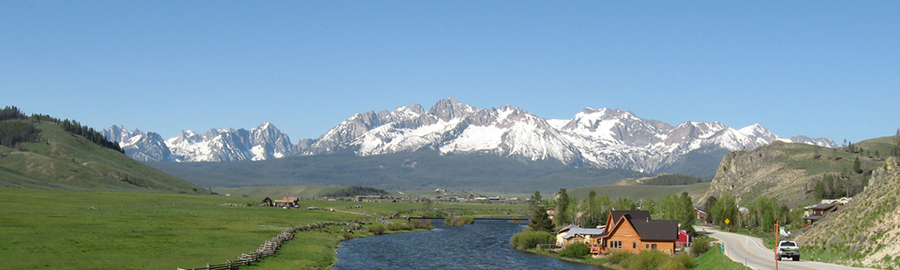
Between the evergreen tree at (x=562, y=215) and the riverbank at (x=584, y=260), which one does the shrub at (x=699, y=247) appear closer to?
the riverbank at (x=584, y=260)

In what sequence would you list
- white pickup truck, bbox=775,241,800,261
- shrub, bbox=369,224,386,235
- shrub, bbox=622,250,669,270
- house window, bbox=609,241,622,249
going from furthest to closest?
shrub, bbox=369,224,386,235 → house window, bbox=609,241,622,249 → shrub, bbox=622,250,669,270 → white pickup truck, bbox=775,241,800,261

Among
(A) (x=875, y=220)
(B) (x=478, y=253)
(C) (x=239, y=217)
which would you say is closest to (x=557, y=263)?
(B) (x=478, y=253)

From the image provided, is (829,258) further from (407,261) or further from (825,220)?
(407,261)

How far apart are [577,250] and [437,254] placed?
21112mm

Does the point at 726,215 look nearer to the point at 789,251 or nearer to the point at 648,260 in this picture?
the point at 648,260

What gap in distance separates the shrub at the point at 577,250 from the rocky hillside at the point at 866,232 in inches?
1316

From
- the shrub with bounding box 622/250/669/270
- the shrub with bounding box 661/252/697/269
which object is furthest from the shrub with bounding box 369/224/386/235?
the shrub with bounding box 661/252/697/269

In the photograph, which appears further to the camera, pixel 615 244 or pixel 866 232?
pixel 615 244

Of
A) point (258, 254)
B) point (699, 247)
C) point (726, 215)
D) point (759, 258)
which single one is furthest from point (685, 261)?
point (726, 215)

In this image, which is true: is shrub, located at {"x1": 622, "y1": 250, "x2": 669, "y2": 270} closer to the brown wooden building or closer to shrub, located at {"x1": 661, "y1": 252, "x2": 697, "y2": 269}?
shrub, located at {"x1": 661, "y1": 252, "x2": 697, "y2": 269}

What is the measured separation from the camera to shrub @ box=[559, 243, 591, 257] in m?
110

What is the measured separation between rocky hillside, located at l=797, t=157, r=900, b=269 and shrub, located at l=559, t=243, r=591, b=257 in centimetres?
3342

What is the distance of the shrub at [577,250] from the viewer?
110 metres

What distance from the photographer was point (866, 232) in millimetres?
68438
